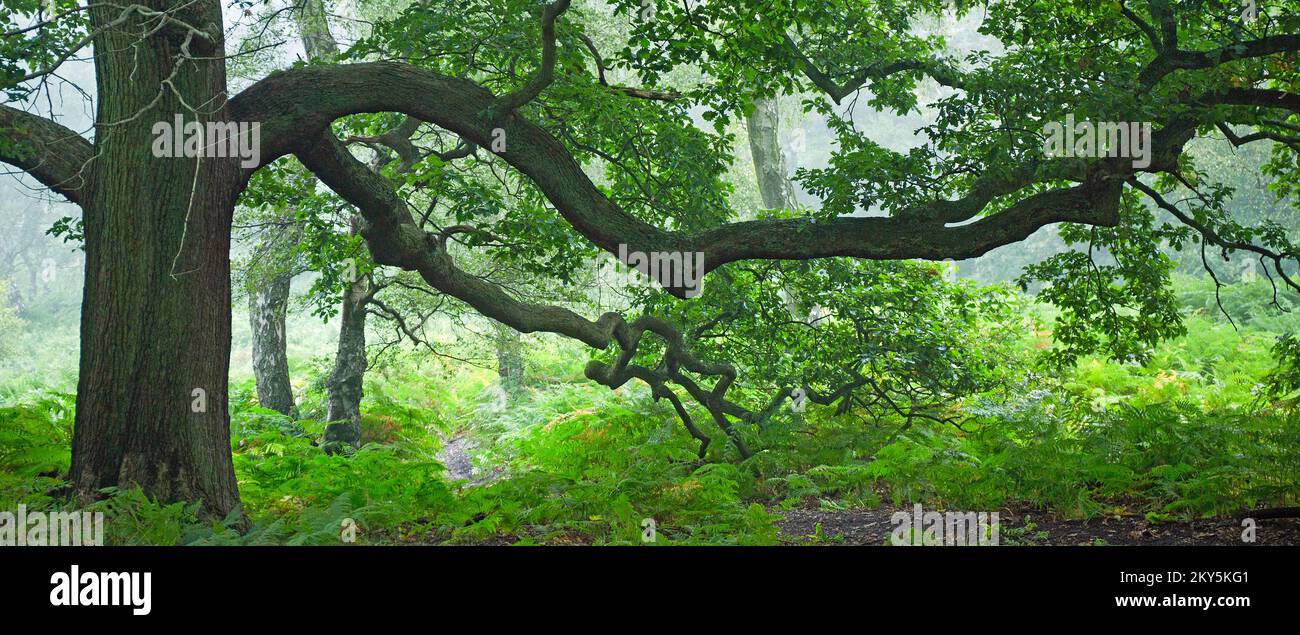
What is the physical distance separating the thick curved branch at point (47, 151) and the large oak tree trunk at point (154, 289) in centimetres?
31

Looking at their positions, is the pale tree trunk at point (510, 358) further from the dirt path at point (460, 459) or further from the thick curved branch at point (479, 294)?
the thick curved branch at point (479, 294)

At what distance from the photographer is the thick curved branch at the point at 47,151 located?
630 centimetres

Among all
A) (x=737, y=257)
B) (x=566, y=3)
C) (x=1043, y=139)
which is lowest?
(x=737, y=257)

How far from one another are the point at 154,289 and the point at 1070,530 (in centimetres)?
673

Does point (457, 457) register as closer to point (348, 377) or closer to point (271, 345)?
point (271, 345)

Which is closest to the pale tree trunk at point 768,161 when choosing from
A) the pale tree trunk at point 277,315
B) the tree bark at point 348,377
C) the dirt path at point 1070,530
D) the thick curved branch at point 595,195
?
the pale tree trunk at point 277,315

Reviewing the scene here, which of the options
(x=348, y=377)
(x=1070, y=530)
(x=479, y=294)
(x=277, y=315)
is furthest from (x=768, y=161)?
(x=1070, y=530)

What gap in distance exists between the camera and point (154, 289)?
608 centimetres

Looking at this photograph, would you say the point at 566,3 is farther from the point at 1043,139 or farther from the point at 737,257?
the point at 1043,139

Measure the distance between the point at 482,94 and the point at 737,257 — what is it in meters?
2.49
